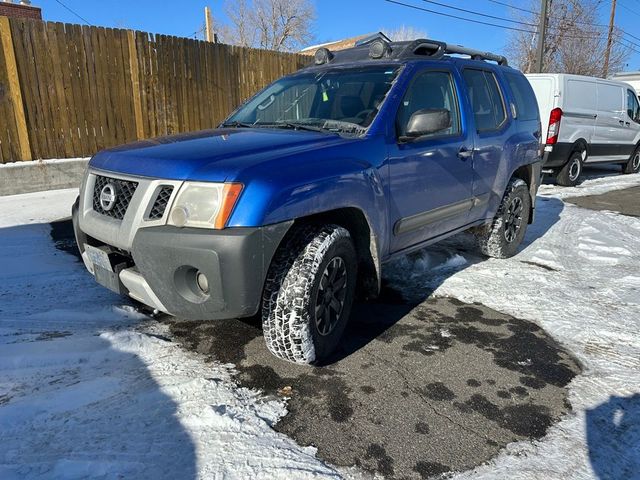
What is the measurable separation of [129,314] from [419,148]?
7.95 ft

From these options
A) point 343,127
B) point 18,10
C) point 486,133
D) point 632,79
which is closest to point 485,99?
point 486,133

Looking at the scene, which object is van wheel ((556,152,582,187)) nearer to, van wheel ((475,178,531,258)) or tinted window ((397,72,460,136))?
van wheel ((475,178,531,258))

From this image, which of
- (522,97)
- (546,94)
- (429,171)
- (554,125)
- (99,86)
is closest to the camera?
(429,171)

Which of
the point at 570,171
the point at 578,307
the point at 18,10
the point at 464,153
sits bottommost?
the point at 578,307

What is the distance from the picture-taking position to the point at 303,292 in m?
2.50

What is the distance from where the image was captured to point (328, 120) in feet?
10.7

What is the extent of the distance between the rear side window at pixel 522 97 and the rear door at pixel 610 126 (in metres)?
6.26

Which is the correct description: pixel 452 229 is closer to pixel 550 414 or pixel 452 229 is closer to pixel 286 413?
pixel 550 414

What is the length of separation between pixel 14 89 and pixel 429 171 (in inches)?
265

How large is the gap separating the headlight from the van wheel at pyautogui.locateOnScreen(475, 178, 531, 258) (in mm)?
3284

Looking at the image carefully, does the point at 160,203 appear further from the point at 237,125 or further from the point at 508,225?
the point at 508,225

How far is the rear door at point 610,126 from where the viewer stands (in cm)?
1027

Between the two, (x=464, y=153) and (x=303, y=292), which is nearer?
(x=303, y=292)

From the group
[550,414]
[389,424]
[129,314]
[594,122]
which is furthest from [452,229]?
[594,122]
